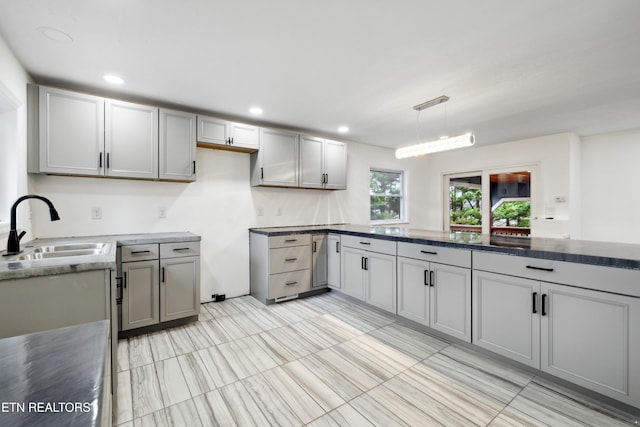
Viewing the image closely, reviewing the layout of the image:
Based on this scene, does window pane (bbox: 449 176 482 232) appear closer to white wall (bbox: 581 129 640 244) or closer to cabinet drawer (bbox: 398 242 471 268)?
white wall (bbox: 581 129 640 244)

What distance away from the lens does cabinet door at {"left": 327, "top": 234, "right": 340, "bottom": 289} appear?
3.76m

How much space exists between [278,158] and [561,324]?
10.7ft

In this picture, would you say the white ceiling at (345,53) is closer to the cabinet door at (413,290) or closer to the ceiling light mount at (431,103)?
the ceiling light mount at (431,103)

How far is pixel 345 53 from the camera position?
86.1 inches

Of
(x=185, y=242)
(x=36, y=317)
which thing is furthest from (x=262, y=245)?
(x=36, y=317)

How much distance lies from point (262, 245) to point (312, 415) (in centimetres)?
219

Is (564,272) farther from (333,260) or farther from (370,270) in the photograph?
(333,260)

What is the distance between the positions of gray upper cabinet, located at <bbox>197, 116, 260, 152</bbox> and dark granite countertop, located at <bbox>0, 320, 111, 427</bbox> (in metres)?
2.88

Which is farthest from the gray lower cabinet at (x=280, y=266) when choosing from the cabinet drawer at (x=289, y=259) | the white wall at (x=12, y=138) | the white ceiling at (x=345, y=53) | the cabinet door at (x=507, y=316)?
the white wall at (x=12, y=138)

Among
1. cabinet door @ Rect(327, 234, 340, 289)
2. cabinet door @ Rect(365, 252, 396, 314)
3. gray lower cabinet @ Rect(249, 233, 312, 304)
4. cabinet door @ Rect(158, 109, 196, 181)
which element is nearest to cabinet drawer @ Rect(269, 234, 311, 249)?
gray lower cabinet @ Rect(249, 233, 312, 304)

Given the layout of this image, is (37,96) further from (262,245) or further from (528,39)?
(528,39)

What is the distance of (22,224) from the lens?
235 centimetres

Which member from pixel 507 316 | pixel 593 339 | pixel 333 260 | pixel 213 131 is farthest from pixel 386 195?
pixel 593 339

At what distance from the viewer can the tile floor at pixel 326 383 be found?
5.51 ft
